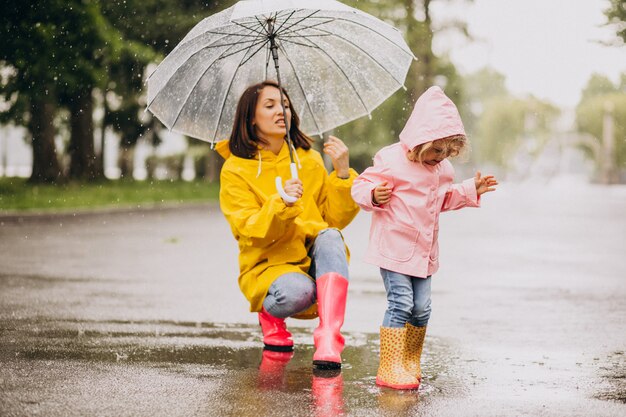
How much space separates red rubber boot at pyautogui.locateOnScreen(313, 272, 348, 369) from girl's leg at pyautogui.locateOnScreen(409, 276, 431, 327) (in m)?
0.40

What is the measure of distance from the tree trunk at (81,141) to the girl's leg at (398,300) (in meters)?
29.7

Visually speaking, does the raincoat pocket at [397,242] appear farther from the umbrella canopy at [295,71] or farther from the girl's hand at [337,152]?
the umbrella canopy at [295,71]

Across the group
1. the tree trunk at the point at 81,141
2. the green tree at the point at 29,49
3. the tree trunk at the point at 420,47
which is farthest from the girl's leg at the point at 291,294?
the tree trunk at the point at 420,47

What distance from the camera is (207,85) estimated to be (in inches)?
244

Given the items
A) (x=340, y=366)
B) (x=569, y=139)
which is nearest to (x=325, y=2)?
(x=340, y=366)

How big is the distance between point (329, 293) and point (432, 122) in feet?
3.52

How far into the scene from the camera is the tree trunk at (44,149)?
1240 inches

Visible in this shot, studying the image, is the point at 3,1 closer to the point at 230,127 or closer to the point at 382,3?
the point at 230,127

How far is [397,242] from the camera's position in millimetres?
5281

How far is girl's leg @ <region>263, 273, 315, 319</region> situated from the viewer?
18.7 ft

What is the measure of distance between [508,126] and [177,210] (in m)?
83.5

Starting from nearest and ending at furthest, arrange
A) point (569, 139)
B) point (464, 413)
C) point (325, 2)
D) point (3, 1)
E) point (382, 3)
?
1. point (464, 413)
2. point (325, 2)
3. point (3, 1)
4. point (382, 3)
5. point (569, 139)

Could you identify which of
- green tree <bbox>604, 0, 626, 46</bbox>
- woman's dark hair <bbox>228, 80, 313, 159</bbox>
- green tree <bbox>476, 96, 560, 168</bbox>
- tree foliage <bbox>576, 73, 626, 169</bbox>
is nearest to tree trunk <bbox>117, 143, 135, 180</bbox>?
green tree <bbox>604, 0, 626, 46</bbox>

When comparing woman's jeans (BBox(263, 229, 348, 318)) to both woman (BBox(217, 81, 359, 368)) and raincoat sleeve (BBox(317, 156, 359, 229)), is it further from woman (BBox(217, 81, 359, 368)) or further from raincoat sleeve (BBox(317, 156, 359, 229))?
raincoat sleeve (BBox(317, 156, 359, 229))
